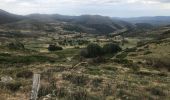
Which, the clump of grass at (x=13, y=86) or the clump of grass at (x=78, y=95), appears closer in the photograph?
the clump of grass at (x=78, y=95)

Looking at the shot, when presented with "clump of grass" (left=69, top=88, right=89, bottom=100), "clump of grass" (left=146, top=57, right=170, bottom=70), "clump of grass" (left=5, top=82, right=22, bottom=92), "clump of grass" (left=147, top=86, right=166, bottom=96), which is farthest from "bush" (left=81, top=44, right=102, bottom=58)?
"clump of grass" (left=69, top=88, right=89, bottom=100)

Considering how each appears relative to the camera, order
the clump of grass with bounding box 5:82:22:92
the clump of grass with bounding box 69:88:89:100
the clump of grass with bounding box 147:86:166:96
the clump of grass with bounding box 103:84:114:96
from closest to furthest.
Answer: the clump of grass with bounding box 69:88:89:100, the clump of grass with bounding box 103:84:114:96, the clump of grass with bounding box 5:82:22:92, the clump of grass with bounding box 147:86:166:96

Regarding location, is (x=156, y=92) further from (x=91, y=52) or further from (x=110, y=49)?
(x=110, y=49)

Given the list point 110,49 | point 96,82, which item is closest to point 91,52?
point 110,49

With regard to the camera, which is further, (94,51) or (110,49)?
(110,49)

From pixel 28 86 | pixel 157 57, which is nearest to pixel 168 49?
pixel 157 57

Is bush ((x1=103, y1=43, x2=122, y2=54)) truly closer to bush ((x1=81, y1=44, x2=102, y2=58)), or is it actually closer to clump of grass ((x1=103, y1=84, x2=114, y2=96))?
bush ((x1=81, y1=44, x2=102, y2=58))

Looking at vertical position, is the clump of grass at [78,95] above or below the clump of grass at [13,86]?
above

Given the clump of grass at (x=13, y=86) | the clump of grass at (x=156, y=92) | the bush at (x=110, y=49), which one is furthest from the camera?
the bush at (x=110, y=49)

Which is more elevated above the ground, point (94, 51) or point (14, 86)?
point (14, 86)

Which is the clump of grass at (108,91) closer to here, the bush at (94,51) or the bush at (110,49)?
the bush at (94,51)

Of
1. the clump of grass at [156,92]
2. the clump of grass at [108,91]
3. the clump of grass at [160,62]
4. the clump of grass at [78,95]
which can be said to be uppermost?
the clump of grass at [78,95]

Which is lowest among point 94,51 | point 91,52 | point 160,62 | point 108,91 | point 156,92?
point 91,52

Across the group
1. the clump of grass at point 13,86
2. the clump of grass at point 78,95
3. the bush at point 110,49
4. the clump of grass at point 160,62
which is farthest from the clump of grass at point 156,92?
the bush at point 110,49
